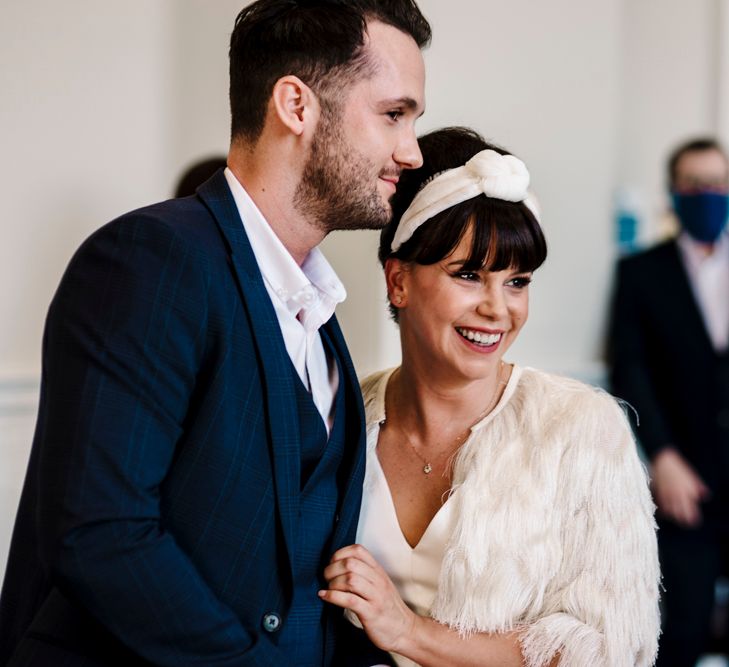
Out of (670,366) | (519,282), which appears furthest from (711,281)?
(519,282)

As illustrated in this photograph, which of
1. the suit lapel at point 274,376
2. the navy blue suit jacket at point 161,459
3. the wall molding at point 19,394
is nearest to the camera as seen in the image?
the navy blue suit jacket at point 161,459

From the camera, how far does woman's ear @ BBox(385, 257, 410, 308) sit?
6.09 feet

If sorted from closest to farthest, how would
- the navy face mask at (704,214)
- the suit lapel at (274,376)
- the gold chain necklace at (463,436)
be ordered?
1. the suit lapel at (274,376)
2. the gold chain necklace at (463,436)
3. the navy face mask at (704,214)

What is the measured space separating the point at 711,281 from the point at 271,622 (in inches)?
105

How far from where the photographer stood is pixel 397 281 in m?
1.88

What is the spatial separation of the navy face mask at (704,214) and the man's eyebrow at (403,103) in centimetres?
233

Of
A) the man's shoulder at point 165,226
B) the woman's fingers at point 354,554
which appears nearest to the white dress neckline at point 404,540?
the woman's fingers at point 354,554

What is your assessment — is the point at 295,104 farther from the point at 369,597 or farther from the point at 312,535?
the point at 369,597

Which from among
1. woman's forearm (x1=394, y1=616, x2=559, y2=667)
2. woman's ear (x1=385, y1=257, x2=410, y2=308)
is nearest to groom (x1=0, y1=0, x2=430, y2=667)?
woman's forearm (x1=394, y1=616, x2=559, y2=667)

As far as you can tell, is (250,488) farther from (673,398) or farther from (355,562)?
(673,398)

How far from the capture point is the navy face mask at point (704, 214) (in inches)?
142

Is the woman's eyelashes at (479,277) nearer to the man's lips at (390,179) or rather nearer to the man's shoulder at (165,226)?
the man's lips at (390,179)

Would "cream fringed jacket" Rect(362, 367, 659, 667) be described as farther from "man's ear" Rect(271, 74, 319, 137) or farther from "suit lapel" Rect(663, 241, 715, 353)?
"suit lapel" Rect(663, 241, 715, 353)

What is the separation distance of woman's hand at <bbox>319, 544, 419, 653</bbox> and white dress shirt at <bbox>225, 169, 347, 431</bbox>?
202 millimetres
